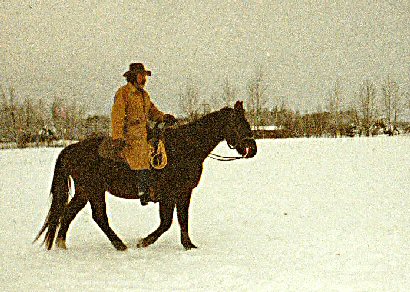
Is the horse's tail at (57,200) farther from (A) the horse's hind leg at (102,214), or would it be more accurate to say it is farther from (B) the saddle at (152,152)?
(B) the saddle at (152,152)

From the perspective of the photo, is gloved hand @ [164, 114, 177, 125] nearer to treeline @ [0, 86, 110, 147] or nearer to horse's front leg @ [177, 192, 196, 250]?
horse's front leg @ [177, 192, 196, 250]

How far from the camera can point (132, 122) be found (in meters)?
5.73

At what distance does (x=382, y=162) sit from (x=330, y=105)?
114 feet

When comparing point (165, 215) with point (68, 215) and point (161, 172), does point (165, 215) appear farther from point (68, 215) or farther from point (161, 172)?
point (68, 215)

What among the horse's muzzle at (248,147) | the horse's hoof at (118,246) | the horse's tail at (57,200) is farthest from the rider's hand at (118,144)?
the horse's muzzle at (248,147)

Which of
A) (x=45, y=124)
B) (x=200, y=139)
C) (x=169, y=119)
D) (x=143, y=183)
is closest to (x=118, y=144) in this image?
(x=143, y=183)

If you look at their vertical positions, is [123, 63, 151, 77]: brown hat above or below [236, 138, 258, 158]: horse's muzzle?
above

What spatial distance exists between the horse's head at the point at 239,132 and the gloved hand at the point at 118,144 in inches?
51.4

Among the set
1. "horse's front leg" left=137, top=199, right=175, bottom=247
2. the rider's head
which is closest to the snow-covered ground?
"horse's front leg" left=137, top=199, right=175, bottom=247

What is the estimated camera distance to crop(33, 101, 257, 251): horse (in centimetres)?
573

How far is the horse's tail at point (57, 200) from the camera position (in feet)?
19.1

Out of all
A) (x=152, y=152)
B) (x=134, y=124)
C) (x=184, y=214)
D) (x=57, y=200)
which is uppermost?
(x=134, y=124)

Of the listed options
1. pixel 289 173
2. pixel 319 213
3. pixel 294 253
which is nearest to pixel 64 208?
pixel 294 253

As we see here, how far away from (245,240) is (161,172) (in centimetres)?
168
